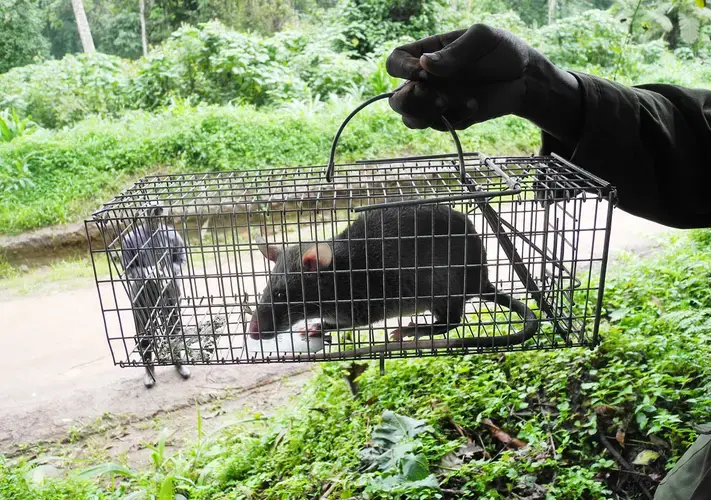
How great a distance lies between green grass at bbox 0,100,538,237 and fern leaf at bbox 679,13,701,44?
934 cm

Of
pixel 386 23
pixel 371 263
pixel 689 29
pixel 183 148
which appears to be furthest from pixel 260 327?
pixel 689 29

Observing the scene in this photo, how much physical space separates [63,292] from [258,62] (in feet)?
22.3

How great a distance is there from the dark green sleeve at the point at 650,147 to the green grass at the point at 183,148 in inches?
270

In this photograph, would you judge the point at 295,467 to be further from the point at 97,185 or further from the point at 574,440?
the point at 97,185

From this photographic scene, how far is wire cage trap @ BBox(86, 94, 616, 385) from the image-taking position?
7.40 feet

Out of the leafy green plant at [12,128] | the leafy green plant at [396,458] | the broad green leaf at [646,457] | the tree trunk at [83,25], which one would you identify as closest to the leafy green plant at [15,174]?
the leafy green plant at [12,128]

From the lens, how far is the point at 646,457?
2.72 meters

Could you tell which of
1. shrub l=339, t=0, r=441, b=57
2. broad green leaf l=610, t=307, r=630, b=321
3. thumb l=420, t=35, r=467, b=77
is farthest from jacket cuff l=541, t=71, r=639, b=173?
shrub l=339, t=0, r=441, b=57

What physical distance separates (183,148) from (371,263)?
6.94 meters

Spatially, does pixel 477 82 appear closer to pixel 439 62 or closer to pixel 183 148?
pixel 439 62

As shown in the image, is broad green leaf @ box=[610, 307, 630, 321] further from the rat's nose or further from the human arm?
the rat's nose

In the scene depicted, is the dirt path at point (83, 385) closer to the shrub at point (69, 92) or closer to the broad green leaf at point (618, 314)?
the broad green leaf at point (618, 314)

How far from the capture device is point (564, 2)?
20.3 meters

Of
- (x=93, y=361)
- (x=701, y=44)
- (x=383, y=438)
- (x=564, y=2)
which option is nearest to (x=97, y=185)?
(x=93, y=361)
